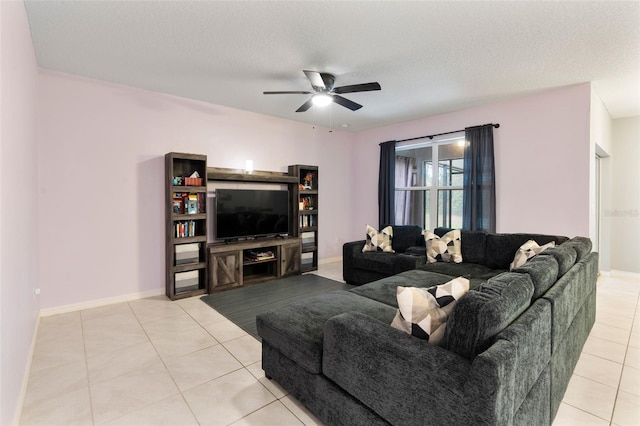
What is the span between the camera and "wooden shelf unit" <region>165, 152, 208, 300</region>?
4.11 meters

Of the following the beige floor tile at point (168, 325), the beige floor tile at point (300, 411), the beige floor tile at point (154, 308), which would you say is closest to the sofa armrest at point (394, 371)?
the beige floor tile at point (300, 411)

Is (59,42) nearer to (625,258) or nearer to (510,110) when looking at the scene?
(510,110)

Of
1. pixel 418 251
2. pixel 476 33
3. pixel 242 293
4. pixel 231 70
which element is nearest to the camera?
pixel 476 33

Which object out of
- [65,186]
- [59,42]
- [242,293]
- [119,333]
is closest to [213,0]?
[59,42]

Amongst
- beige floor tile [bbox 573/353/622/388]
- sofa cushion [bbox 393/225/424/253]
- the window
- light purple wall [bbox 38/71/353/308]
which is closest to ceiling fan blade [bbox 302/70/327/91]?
light purple wall [bbox 38/71/353/308]

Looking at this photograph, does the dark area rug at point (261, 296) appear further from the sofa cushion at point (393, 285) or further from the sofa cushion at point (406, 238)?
the sofa cushion at point (393, 285)

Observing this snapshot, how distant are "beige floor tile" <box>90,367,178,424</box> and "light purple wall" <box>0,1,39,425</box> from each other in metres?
0.42

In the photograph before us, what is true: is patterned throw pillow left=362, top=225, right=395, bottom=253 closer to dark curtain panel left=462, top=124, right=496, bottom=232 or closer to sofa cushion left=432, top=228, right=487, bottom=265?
sofa cushion left=432, top=228, right=487, bottom=265

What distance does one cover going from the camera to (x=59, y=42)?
289 cm

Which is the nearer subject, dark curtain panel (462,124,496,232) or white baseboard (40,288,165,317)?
white baseboard (40,288,165,317)

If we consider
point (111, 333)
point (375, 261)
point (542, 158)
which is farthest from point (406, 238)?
point (111, 333)

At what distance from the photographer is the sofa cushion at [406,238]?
4953 millimetres

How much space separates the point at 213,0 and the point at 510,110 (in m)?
4.18

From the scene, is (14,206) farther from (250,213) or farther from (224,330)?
(250,213)
